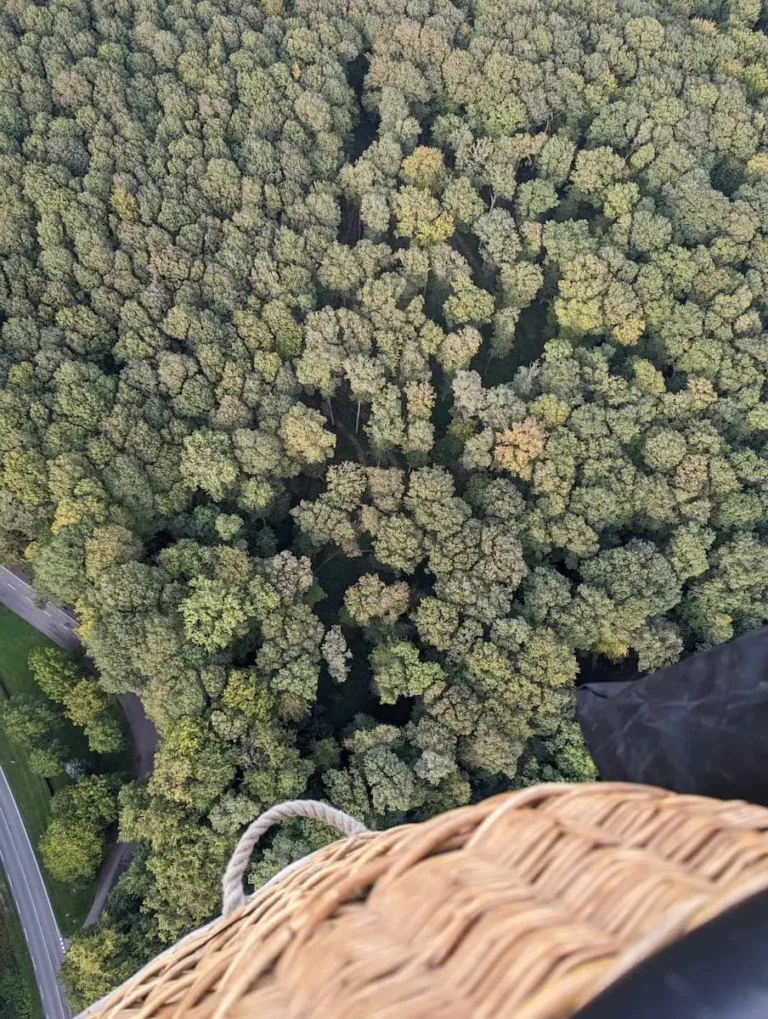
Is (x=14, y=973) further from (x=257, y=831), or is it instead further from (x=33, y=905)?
(x=257, y=831)

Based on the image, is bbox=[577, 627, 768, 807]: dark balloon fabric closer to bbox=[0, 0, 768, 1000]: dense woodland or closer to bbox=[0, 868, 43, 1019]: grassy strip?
bbox=[0, 0, 768, 1000]: dense woodland

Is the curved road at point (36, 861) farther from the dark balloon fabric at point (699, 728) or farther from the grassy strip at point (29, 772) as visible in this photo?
the dark balloon fabric at point (699, 728)

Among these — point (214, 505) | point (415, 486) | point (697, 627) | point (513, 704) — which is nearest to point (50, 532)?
point (214, 505)

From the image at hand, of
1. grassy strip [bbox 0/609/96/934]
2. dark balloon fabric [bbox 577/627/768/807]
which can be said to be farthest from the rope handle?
grassy strip [bbox 0/609/96/934]

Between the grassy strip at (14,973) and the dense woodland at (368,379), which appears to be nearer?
the grassy strip at (14,973)

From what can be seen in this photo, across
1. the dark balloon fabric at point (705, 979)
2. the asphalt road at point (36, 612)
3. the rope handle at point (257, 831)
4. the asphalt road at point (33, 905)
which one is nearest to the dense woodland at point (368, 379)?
the asphalt road at point (36, 612)

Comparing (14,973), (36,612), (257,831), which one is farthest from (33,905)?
Result: (257,831)

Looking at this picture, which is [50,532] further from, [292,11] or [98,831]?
[292,11]
